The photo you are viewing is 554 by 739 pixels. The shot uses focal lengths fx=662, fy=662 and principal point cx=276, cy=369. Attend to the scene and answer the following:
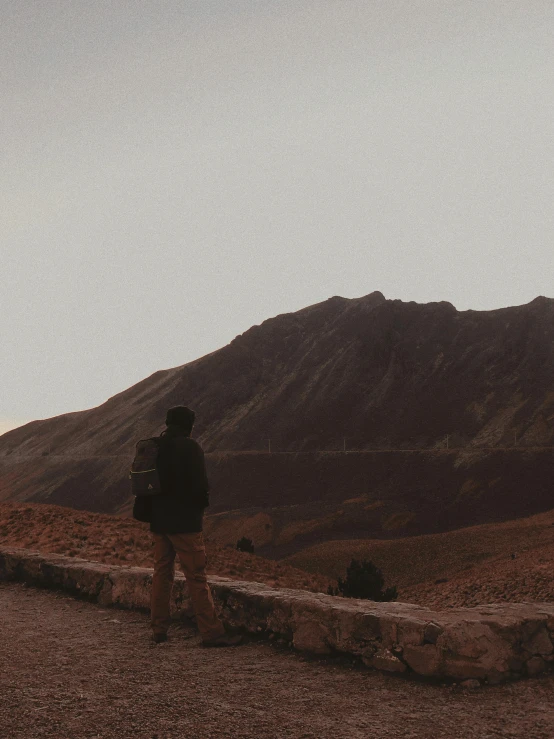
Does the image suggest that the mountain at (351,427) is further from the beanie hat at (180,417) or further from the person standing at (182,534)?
the beanie hat at (180,417)

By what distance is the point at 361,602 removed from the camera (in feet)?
18.5

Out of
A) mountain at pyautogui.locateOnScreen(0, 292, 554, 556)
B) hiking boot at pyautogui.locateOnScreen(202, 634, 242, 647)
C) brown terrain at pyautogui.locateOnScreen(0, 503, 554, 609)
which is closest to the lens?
hiking boot at pyautogui.locateOnScreen(202, 634, 242, 647)

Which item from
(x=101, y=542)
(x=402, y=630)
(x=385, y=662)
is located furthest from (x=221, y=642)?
(x=101, y=542)

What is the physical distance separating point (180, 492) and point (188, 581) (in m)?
0.76

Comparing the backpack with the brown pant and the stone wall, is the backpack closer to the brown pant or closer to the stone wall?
the brown pant

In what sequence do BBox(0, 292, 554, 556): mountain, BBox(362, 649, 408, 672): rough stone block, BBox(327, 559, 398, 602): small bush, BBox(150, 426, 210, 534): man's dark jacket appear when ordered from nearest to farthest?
BBox(362, 649, 408, 672): rough stone block, BBox(150, 426, 210, 534): man's dark jacket, BBox(327, 559, 398, 602): small bush, BBox(0, 292, 554, 556): mountain

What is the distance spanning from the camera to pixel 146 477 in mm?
5773

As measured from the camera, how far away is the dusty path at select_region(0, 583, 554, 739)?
3.73m

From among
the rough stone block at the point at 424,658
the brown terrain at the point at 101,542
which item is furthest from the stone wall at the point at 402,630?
the brown terrain at the point at 101,542

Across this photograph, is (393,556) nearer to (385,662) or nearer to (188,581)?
(188,581)

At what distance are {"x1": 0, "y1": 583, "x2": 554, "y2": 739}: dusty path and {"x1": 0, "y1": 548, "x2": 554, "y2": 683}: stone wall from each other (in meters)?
0.13

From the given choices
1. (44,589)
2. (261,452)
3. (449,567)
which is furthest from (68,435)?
(44,589)

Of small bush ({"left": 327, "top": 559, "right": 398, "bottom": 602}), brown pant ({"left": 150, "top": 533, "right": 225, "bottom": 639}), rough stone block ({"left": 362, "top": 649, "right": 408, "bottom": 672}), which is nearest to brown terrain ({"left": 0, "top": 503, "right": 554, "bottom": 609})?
small bush ({"left": 327, "top": 559, "right": 398, "bottom": 602})

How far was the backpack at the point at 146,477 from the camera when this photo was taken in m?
5.75
